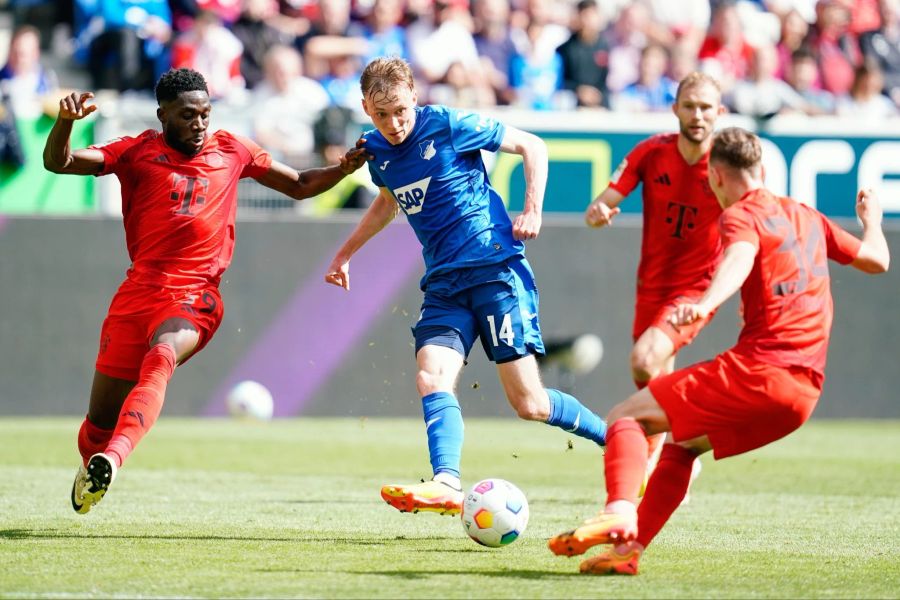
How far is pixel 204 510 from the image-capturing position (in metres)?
7.80

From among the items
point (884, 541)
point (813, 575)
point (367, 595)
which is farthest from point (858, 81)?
point (367, 595)

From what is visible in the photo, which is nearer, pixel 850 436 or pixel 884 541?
pixel 884 541

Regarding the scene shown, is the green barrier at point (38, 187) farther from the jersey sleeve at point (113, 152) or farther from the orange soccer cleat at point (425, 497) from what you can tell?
the orange soccer cleat at point (425, 497)

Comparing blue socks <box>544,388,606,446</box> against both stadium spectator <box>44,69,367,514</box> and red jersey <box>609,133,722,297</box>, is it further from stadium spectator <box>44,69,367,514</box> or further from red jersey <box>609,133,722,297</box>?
stadium spectator <box>44,69,367,514</box>

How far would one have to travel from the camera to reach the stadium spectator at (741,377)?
18.1 ft

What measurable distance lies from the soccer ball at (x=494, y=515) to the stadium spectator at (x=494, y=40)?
10.4 m

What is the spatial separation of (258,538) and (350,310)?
25.7 ft

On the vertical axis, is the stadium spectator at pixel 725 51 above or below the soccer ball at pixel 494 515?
below

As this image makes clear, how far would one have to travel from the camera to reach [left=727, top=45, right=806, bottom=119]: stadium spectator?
1658 cm

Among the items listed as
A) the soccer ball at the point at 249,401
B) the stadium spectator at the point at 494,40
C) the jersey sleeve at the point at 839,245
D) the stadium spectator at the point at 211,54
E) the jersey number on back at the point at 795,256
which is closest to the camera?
the jersey number on back at the point at 795,256

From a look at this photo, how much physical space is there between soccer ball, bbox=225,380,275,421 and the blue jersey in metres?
7.26

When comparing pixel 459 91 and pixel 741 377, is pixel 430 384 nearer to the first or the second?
pixel 741 377

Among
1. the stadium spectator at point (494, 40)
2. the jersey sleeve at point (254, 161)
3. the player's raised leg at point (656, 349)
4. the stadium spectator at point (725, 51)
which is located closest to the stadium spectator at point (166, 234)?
the jersey sleeve at point (254, 161)

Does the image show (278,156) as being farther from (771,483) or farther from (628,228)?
(771,483)
